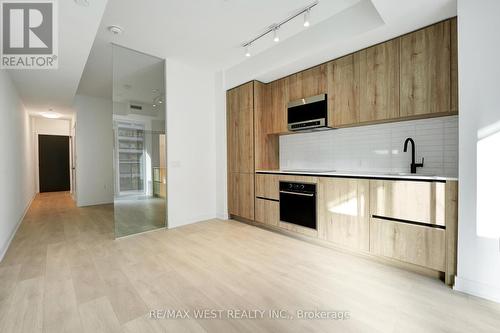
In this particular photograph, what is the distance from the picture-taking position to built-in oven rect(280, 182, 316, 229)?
302 cm

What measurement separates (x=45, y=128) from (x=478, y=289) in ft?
38.1

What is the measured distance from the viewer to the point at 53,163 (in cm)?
853

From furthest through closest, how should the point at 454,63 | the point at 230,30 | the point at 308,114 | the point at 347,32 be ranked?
1. the point at 308,114
2. the point at 230,30
3. the point at 347,32
4. the point at 454,63

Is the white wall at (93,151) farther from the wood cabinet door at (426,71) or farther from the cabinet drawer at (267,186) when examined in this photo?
the wood cabinet door at (426,71)

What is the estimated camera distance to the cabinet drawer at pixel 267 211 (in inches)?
138

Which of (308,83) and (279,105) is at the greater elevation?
(308,83)

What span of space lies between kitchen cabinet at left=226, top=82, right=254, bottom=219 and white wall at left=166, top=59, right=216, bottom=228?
413 mm

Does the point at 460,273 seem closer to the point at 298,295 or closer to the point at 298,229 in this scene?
the point at 298,295

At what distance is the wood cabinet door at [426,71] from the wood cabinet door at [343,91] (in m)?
0.50

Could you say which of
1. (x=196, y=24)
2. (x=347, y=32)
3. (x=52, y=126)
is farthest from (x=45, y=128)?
(x=347, y=32)

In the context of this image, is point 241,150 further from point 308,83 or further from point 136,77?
point 136,77

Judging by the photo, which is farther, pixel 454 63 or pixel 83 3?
pixel 454 63

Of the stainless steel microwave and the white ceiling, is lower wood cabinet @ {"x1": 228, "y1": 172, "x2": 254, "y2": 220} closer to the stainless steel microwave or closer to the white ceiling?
the stainless steel microwave

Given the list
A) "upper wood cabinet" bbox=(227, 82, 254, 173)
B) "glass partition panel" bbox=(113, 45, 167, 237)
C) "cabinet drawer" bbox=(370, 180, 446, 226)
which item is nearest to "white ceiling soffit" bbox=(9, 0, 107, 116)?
"glass partition panel" bbox=(113, 45, 167, 237)
